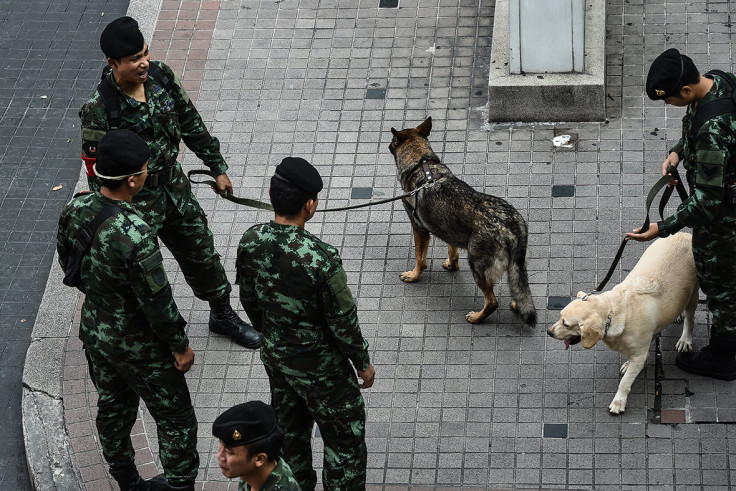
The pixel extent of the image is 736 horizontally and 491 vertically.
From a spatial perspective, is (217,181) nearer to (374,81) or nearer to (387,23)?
(374,81)

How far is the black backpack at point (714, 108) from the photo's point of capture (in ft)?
21.0

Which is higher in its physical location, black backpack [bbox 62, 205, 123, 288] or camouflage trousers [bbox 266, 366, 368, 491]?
black backpack [bbox 62, 205, 123, 288]

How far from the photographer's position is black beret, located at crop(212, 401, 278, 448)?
481 cm

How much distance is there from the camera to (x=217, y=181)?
25.1 ft

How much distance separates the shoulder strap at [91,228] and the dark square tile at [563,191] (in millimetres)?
4054

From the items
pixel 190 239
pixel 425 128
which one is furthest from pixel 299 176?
pixel 425 128

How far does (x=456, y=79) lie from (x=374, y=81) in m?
0.77

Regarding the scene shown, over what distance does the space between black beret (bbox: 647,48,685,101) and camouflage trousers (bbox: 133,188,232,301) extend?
313 centimetres

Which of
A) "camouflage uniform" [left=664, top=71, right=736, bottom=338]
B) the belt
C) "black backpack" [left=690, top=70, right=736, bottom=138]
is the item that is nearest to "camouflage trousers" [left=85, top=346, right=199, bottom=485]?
the belt

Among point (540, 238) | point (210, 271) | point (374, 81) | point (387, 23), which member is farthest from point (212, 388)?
point (387, 23)

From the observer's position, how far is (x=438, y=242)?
865cm

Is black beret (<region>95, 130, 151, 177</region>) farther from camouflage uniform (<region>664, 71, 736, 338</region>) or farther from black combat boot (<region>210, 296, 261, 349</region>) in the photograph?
camouflage uniform (<region>664, 71, 736, 338</region>)

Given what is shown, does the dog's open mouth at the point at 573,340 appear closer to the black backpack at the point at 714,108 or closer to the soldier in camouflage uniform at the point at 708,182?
the soldier in camouflage uniform at the point at 708,182

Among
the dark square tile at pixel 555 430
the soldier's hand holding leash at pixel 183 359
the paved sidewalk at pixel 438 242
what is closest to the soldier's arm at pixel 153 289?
the soldier's hand holding leash at pixel 183 359
